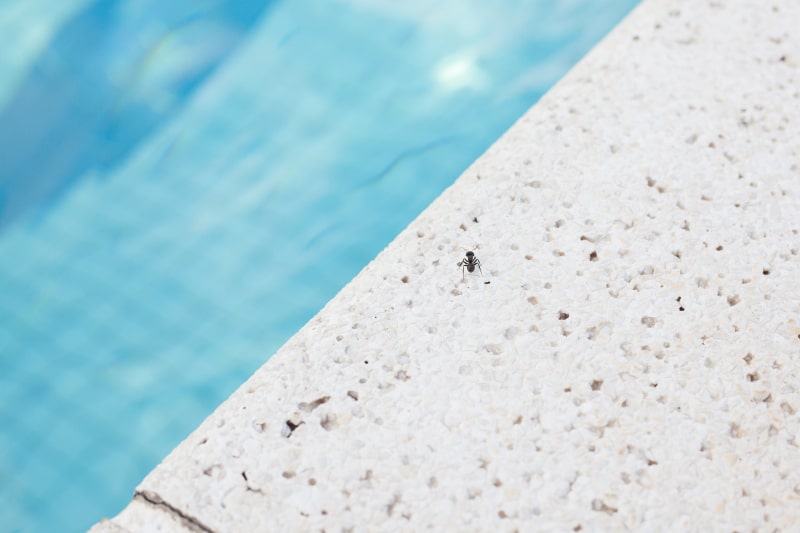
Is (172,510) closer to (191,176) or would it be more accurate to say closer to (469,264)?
(469,264)

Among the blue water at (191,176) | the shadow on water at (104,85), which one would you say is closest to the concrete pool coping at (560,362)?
the blue water at (191,176)

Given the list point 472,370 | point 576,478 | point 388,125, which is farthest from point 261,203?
point 576,478

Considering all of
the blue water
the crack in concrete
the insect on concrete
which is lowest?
the crack in concrete

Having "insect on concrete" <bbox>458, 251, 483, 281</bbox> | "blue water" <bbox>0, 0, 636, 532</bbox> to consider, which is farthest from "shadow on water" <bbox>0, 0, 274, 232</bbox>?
"insect on concrete" <bbox>458, 251, 483, 281</bbox>

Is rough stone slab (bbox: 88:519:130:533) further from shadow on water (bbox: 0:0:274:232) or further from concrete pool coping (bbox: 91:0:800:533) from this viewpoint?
shadow on water (bbox: 0:0:274:232)

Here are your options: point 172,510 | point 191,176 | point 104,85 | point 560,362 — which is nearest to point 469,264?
point 560,362

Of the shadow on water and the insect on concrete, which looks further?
the shadow on water

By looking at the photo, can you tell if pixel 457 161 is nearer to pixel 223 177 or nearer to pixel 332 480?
pixel 223 177
